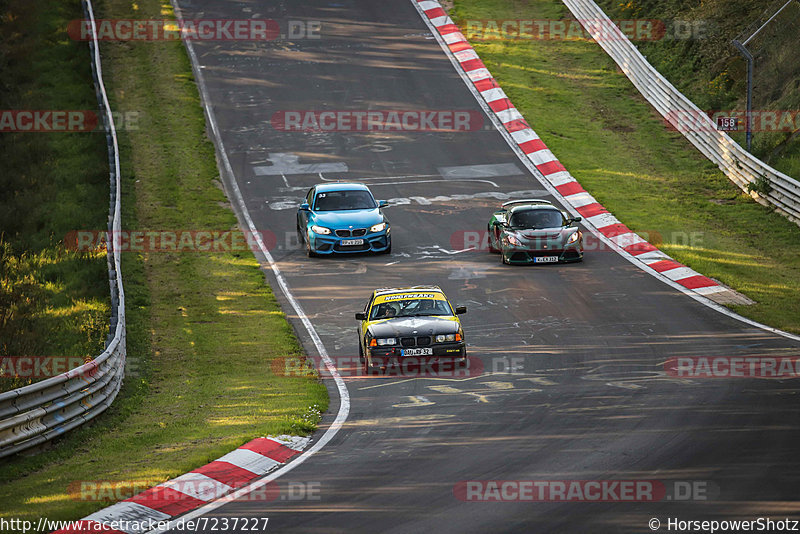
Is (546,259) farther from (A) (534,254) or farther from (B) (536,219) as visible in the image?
(B) (536,219)

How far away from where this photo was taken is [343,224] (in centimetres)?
2536

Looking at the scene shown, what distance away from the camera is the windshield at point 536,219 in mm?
24812

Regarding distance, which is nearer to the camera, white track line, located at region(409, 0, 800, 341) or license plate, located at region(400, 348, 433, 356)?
license plate, located at region(400, 348, 433, 356)

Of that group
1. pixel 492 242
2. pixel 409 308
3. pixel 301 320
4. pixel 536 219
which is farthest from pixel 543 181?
pixel 409 308

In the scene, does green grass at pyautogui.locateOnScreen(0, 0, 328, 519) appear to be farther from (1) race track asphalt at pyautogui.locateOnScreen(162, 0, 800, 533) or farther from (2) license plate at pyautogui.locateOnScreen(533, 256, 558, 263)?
(2) license plate at pyautogui.locateOnScreen(533, 256, 558, 263)

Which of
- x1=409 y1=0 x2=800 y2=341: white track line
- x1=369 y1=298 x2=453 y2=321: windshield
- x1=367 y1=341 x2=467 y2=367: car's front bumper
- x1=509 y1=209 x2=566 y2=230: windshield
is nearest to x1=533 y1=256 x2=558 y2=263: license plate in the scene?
x1=509 y1=209 x2=566 y2=230: windshield

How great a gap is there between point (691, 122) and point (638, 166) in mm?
3399

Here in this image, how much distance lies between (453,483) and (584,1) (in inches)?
1473

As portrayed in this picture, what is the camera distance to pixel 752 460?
1119 cm

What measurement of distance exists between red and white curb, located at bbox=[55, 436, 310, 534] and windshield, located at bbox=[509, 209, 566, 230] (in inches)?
505

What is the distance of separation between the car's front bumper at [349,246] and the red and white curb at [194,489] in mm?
12337

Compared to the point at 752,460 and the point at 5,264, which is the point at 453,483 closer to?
the point at 752,460

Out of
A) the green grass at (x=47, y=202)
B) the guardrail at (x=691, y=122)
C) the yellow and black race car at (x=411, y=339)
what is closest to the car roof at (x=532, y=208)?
the guardrail at (x=691, y=122)

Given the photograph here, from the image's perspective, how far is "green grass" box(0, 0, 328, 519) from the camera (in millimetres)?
11977
